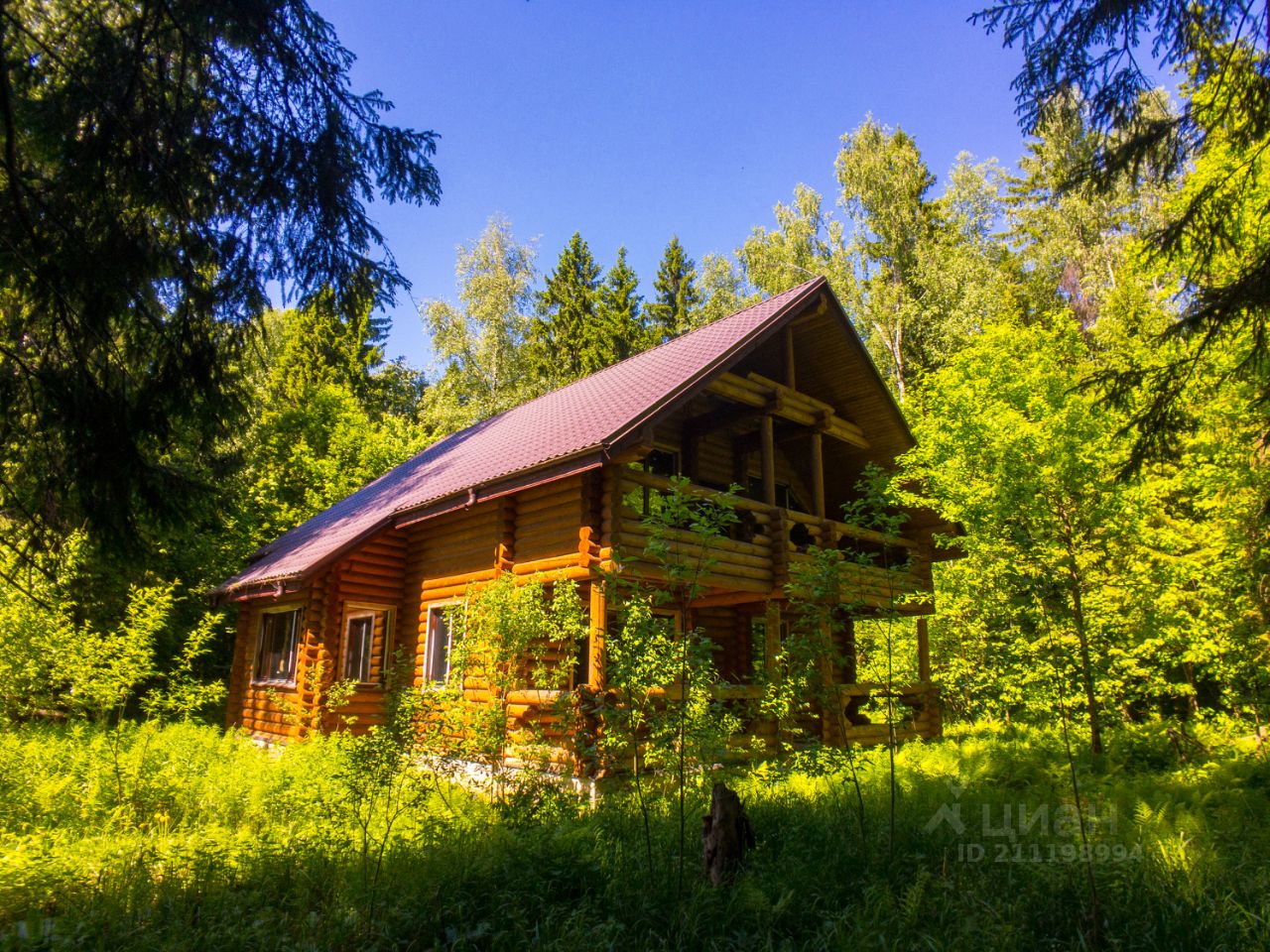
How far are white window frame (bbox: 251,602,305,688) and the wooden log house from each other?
57mm

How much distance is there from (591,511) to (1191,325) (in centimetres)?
653

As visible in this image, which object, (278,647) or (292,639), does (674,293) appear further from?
(292,639)

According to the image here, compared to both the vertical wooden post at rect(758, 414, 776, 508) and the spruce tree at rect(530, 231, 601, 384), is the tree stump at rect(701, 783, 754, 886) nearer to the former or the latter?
the vertical wooden post at rect(758, 414, 776, 508)

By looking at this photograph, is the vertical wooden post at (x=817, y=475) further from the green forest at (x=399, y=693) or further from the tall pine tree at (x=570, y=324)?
the tall pine tree at (x=570, y=324)

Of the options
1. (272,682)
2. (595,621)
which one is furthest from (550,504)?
(272,682)

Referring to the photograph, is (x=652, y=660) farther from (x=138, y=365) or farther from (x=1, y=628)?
(x=1, y=628)

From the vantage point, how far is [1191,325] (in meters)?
5.54

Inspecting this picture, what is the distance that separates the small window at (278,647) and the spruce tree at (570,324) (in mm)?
17593

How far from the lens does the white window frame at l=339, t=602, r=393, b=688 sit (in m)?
13.3

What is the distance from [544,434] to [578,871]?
7.55 meters

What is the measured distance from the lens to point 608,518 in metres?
9.59

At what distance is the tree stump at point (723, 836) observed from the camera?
5562 millimetres

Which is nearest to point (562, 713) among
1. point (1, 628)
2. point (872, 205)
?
point (1, 628)

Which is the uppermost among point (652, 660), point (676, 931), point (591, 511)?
point (591, 511)
